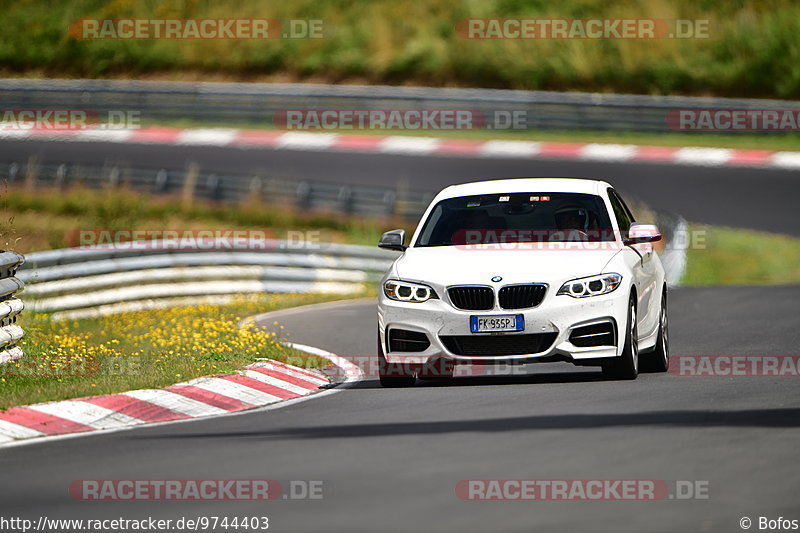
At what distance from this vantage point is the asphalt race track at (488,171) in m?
26.4

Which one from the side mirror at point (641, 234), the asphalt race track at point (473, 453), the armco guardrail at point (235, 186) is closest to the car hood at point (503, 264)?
the side mirror at point (641, 234)

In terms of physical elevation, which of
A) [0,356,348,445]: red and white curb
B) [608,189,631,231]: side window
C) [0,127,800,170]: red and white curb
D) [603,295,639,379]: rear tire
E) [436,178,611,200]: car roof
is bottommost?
[0,356,348,445]: red and white curb

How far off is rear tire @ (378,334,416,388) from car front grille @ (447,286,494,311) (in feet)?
2.15

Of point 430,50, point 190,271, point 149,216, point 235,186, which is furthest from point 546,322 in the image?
point 430,50

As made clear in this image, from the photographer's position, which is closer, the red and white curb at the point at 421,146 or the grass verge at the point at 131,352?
the grass verge at the point at 131,352

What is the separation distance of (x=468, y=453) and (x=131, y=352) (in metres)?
7.19

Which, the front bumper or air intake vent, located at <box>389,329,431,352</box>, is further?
air intake vent, located at <box>389,329,431,352</box>

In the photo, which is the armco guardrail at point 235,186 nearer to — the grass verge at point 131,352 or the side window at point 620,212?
→ the grass verge at point 131,352

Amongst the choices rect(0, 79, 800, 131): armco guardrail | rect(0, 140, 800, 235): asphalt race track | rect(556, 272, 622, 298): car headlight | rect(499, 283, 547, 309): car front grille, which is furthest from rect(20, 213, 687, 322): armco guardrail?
rect(0, 79, 800, 131): armco guardrail

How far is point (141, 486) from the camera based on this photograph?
302 inches

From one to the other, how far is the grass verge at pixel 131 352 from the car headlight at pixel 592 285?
3011 mm

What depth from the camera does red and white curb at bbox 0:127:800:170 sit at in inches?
1180

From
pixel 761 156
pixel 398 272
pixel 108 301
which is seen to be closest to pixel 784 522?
pixel 398 272

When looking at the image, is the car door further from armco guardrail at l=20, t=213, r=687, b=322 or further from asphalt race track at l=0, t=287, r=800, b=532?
armco guardrail at l=20, t=213, r=687, b=322
